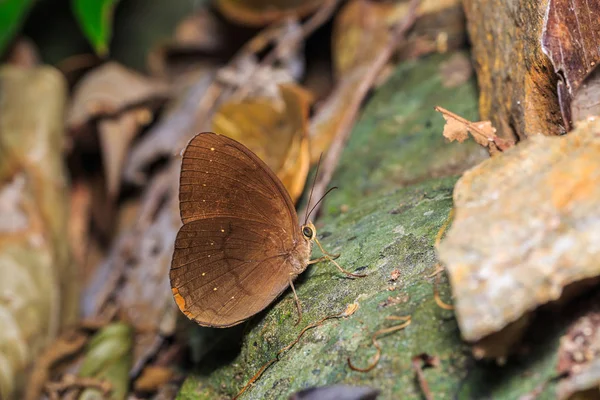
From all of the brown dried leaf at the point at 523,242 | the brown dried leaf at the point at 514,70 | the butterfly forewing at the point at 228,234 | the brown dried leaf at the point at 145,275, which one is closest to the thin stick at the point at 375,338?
the brown dried leaf at the point at 523,242

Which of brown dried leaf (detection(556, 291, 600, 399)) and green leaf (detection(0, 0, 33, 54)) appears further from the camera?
green leaf (detection(0, 0, 33, 54))

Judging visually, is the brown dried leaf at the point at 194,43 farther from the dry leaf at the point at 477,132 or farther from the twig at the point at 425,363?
the twig at the point at 425,363

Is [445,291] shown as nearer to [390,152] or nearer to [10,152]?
[390,152]

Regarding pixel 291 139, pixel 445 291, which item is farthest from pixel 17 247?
pixel 445 291

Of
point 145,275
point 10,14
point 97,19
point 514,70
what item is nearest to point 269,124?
point 145,275

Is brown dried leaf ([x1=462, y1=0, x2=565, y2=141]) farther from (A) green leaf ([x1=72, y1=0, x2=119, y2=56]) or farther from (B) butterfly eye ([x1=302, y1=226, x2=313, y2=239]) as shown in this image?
(A) green leaf ([x1=72, y1=0, x2=119, y2=56])

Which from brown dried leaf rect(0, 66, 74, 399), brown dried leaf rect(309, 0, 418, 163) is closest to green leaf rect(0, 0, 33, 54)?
brown dried leaf rect(0, 66, 74, 399)
